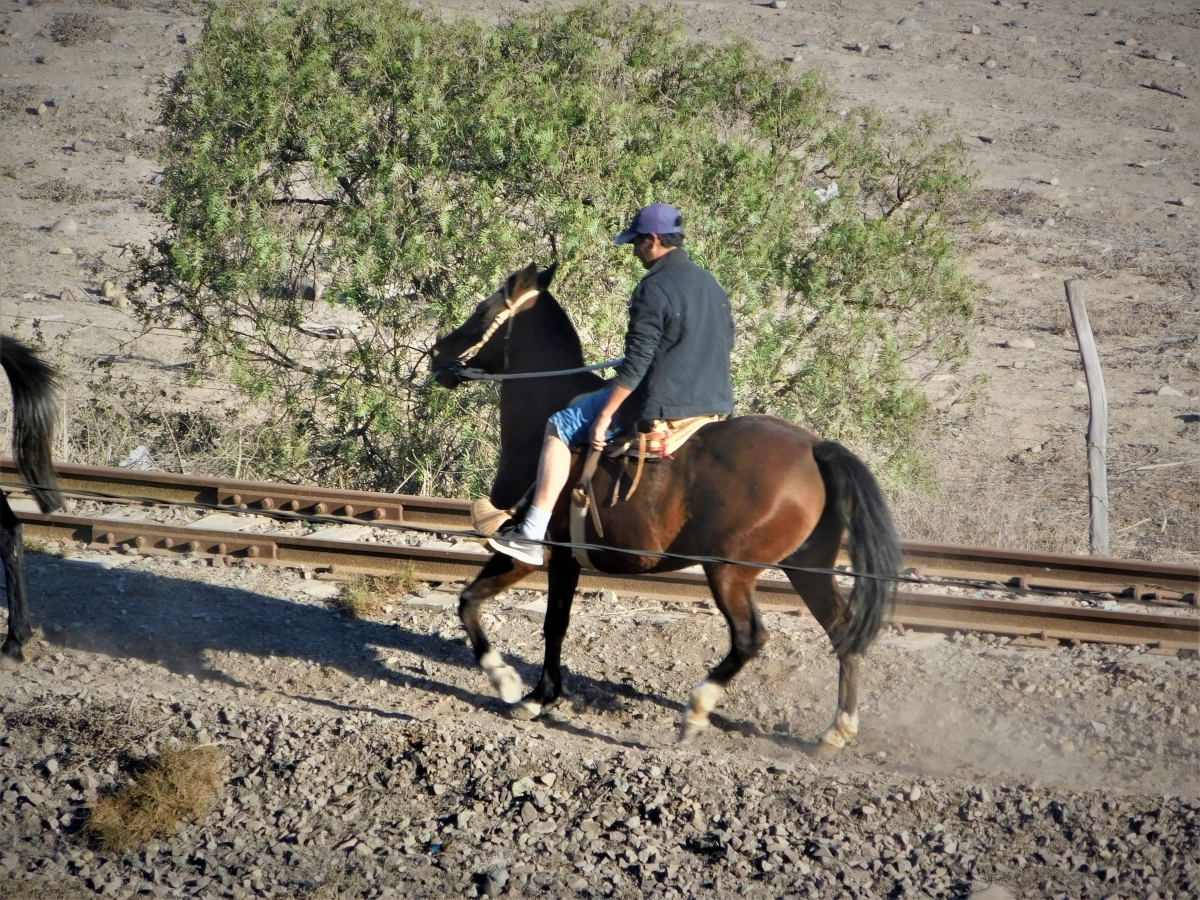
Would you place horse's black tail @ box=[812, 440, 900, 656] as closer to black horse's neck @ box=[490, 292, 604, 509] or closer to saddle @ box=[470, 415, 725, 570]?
saddle @ box=[470, 415, 725, 570]

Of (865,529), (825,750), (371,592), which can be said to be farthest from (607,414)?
(371,592)

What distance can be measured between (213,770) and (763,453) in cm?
322

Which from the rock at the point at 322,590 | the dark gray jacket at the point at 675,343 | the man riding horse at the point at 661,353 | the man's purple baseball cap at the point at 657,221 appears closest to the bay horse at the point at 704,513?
the man riding horse at the point at 661,353

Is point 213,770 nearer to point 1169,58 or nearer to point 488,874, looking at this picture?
point 488,874

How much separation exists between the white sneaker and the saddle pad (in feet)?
2.32

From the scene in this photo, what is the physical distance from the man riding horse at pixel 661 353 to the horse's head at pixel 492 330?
753 millimetres

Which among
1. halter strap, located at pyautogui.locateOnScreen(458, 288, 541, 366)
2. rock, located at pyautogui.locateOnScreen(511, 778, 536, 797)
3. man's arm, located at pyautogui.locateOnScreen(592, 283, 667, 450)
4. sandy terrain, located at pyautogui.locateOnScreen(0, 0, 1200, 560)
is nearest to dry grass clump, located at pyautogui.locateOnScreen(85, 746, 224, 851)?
rock, located at pyautogui.locateOnScreen(511, 778, 536, 797)

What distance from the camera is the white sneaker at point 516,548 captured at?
649cm

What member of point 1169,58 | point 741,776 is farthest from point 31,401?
point 1169,58

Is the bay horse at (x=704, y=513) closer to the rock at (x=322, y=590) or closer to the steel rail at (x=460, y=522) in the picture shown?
the steel rail at (x=460, y=522)

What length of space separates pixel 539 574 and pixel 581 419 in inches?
97.4

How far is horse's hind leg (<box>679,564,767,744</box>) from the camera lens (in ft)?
20.6

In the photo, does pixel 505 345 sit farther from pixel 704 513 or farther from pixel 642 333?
pixel 704 513

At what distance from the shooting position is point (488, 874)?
16.9 feet
